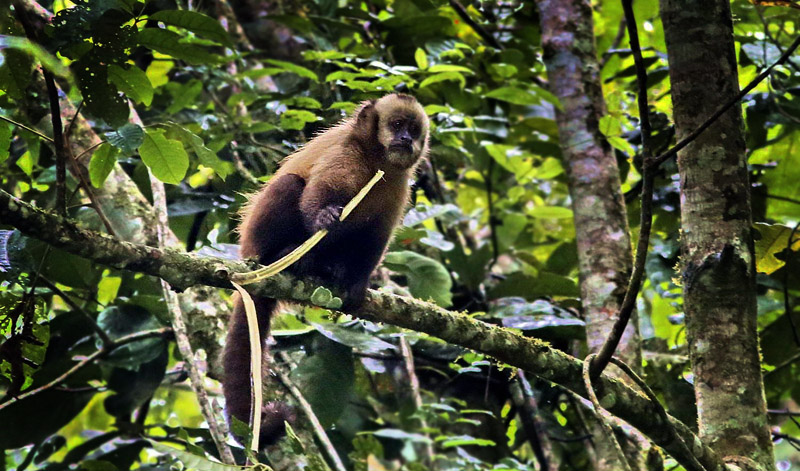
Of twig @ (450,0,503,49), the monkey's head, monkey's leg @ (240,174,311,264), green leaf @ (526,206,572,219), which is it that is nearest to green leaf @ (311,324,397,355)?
monkey's leg @ (240,174,311,264)

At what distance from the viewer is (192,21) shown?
11.7 feet

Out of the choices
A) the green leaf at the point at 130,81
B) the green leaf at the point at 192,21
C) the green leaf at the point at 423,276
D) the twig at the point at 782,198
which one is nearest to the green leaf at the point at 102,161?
the green leaf at the point at 130,81

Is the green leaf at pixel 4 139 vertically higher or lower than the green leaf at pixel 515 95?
lower

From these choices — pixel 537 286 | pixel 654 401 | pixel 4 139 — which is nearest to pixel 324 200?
pixel 4 139

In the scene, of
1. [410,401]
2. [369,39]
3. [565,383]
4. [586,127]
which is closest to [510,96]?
[586,127]

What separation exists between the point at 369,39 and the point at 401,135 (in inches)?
99.5

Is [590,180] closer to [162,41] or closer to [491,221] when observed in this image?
[491,221]

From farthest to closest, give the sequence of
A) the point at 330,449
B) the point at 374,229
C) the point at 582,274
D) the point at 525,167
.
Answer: the point at 525,167 → the point at 582,274 → the point at 374,229 → the point at 330,449

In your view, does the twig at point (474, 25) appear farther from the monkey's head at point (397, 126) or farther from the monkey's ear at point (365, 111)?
the monkey's ear at point (365, 111)

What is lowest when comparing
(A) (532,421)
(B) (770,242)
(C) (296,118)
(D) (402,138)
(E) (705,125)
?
(A) (532,421)

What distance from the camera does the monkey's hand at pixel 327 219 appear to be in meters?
3.94

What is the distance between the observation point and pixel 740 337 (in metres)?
3.43

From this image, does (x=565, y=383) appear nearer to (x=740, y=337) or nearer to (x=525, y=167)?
(x=740, y=337)

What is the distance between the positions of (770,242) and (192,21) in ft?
10.4
